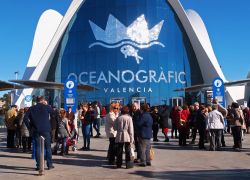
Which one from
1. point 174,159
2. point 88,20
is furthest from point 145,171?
point 88,20

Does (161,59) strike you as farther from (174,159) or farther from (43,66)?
(174,159)

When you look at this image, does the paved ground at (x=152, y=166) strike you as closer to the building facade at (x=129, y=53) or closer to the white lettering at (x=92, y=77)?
the building facade at (x=129, y=53)

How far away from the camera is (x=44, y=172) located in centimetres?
894

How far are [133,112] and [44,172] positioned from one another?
3.32 m

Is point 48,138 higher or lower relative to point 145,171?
higher

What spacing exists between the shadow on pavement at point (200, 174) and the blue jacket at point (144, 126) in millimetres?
1340

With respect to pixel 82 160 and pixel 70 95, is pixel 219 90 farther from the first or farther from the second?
pixel 82 160

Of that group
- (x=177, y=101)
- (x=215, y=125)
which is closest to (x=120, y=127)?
(x=215, y=125)

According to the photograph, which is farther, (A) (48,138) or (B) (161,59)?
(B) (161,59)

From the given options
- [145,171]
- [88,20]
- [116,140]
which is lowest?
[145,171]

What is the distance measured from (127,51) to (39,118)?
32787 mm

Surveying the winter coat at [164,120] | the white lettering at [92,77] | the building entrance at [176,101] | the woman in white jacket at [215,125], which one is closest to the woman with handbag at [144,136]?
the woman in white jacket at [215,125]

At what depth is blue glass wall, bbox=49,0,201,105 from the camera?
133ft

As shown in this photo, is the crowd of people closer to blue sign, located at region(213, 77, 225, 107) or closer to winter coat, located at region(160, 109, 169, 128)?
winter coat, located at region(160, 109, 169, 128)
